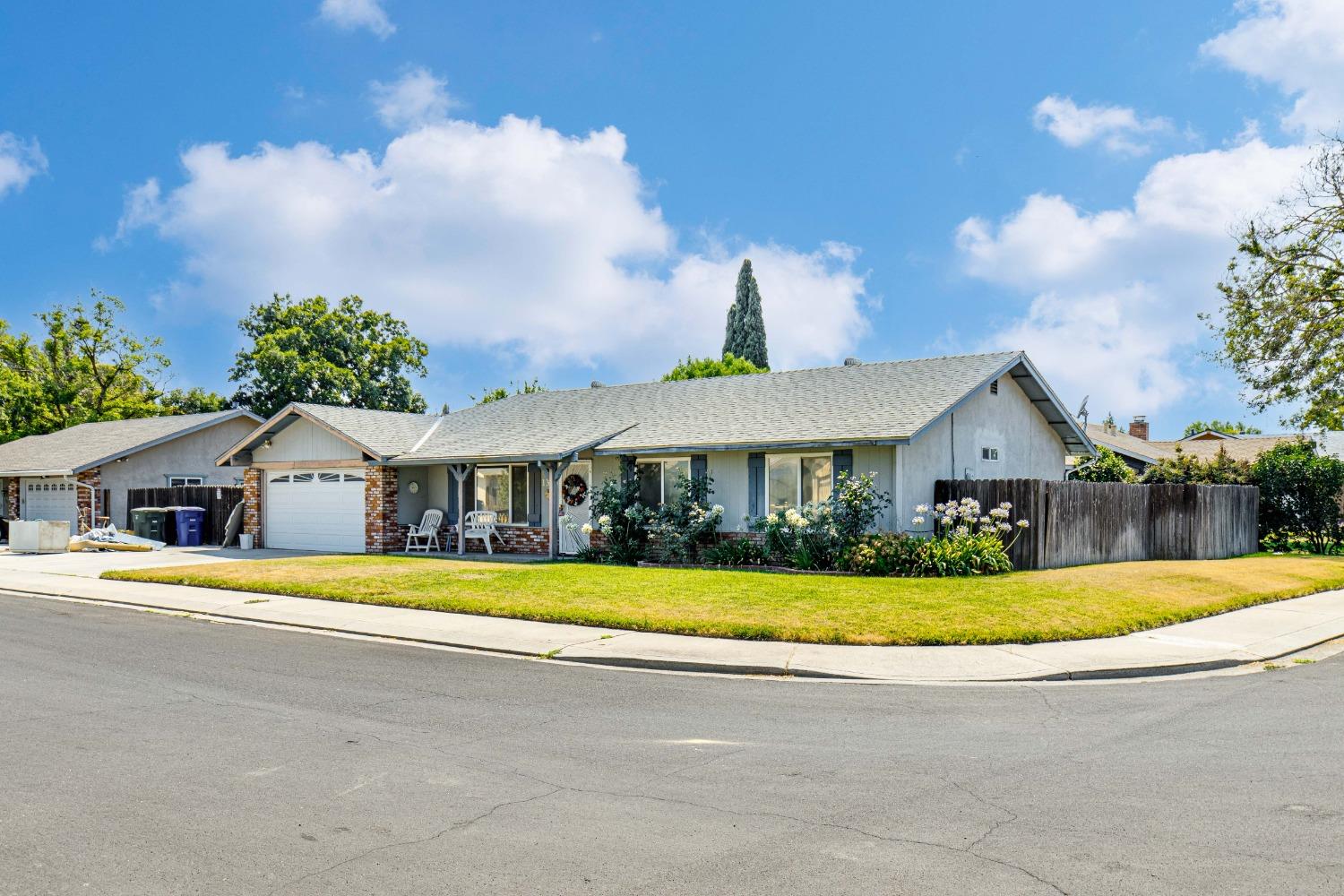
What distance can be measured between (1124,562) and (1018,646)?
35.5 feet

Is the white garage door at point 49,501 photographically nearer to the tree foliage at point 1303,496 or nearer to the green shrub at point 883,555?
the green shrub at point 883,555

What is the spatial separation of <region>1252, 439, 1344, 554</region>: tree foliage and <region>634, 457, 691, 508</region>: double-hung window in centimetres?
1708

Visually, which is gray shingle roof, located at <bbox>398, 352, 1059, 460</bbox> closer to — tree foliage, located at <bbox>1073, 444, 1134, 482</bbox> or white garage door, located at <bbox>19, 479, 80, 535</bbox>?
tree foliage, located at <bbox>1073, 444, 1134, 482</bbox>

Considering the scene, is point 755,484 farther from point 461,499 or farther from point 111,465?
point 111,465

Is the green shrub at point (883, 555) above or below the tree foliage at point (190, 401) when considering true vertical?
below

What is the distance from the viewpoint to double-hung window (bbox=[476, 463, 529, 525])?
23.1m

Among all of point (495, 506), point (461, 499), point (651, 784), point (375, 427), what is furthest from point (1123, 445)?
point (651, 784)

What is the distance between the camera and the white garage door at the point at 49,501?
3072 cm

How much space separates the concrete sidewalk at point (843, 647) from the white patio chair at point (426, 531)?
9093 mm

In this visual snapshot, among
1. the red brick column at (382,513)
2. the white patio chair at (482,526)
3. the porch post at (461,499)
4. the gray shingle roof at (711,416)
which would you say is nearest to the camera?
the gray shingle roof at (711,416)

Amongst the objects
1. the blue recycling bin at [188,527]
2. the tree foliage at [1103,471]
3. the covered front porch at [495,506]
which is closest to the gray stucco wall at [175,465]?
the blue recycling bin at [188,527]

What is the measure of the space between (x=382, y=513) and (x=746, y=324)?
123 feet

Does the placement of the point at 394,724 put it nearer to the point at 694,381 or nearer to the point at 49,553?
the point at 694,381

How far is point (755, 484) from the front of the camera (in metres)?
19.7
